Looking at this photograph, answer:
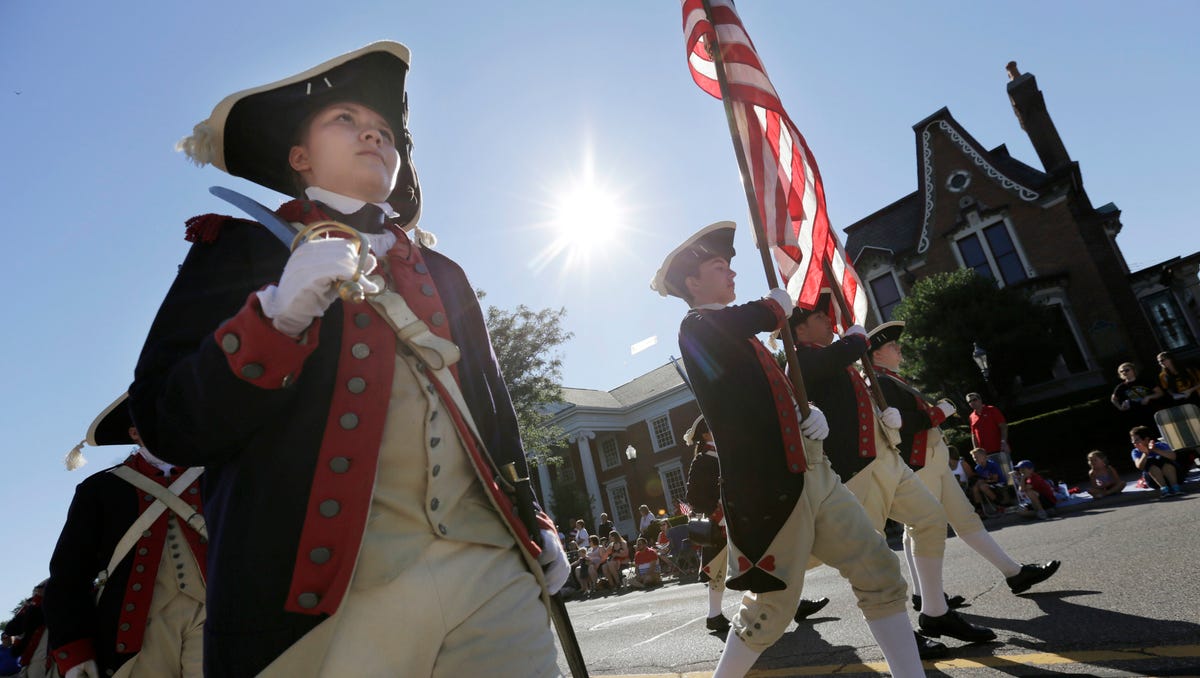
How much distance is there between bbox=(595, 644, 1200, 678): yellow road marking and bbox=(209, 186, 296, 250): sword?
3649mm

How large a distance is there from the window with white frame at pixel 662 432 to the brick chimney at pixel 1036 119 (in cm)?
2199

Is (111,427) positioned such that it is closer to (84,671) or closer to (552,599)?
(84,671)

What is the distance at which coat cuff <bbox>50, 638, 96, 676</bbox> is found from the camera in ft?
9.57

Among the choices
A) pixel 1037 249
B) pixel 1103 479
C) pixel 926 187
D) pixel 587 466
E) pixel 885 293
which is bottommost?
pixel 1103 479

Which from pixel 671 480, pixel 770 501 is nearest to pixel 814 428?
pixel 770 501

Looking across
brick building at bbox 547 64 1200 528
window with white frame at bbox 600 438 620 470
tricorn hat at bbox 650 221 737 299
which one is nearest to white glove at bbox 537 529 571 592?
tricorn hat at bbox 650 221 737 299

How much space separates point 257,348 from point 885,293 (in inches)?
1186

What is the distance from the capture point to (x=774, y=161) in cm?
462

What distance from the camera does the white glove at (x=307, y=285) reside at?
4.06ft

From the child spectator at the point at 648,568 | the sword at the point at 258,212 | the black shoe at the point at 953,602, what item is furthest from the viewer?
the child spectator at the point at 648,568

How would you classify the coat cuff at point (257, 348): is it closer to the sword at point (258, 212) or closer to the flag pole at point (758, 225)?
the sword at point (258, 212)

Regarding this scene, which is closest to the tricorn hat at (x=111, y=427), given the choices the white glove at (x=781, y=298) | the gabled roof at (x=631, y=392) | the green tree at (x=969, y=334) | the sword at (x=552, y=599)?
the sword at (x=552, y=599)

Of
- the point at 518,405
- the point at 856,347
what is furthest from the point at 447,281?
the point at 518,405

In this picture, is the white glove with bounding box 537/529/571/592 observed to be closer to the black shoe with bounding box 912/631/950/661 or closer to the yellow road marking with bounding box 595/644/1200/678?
the yellow road marking with bounding box 595/644/1200/678
